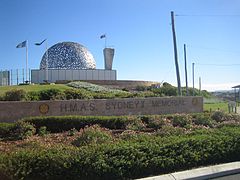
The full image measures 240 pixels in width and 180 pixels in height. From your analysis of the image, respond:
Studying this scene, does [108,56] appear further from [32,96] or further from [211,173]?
[211,173]

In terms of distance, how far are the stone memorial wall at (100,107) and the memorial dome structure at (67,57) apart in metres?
46.7

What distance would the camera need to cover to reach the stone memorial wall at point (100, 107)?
18.4 meters

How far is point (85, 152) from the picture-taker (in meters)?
6.75

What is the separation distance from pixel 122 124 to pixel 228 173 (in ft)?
26.7

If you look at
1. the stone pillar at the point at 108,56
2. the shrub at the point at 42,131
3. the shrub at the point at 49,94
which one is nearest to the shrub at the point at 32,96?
the shrub at the point at 49,94

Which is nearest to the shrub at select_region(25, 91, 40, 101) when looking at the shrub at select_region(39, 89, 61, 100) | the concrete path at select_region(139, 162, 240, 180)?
the shrub at select_region(39, 89, 61, 100)

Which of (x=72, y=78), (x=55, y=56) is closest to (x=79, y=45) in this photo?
(x=55, y=56)

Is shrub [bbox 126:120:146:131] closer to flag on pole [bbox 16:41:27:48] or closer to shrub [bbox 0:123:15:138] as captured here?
shrub [bbox 0:123:15:138]

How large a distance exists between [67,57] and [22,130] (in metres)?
57.2

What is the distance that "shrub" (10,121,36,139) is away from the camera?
13197mm

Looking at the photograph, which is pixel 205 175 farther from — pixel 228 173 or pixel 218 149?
pixel 218 149

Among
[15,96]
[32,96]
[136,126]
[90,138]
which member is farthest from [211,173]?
[32,96]

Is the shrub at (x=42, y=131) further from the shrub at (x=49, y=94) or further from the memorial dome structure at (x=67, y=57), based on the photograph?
the memorial dome structure at (x=67, y=57)

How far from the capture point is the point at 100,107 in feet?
67.8
